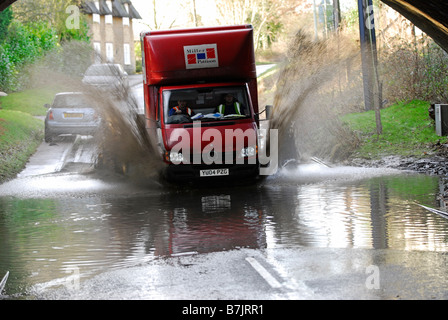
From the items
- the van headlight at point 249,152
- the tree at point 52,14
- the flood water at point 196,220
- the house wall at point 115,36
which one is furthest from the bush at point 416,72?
the house wall at point 115,36

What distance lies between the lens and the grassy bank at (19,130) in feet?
70.6

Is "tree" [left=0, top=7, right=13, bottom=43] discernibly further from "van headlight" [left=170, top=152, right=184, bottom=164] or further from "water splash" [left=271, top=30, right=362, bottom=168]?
"van headlight" [left=170, top=152, right=184, bottom=164]

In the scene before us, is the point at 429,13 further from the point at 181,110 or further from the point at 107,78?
the point at 107,78

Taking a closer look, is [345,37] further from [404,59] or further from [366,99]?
[366,99]

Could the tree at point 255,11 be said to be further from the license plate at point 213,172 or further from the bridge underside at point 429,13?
the license plate at point 213,172

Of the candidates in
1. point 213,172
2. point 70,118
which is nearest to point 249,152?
point 213,172

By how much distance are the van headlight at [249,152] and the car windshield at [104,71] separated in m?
4.71

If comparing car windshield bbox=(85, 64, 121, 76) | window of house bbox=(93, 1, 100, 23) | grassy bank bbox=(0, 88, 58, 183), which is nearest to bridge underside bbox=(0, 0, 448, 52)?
car windshield bbox=(85, 64, 121, 76)

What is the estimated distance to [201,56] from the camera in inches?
624

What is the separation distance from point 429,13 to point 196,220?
21.0 ft

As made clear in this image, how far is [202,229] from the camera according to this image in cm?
1105

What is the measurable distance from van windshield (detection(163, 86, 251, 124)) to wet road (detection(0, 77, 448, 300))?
5.10 ft

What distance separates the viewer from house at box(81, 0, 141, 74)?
77375mm

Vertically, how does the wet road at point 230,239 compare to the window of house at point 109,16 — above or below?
below
